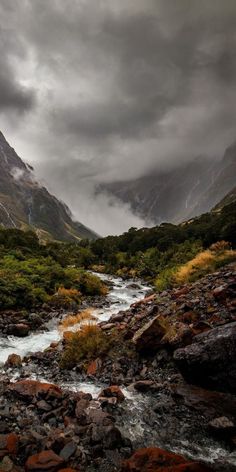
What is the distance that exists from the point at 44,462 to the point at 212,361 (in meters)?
5.36

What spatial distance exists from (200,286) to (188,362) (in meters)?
7.96

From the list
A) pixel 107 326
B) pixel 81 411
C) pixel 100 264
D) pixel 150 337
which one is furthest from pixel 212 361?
pixel 100 264

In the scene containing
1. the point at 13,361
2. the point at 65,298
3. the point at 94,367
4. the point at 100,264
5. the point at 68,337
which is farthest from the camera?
the point at 100,264

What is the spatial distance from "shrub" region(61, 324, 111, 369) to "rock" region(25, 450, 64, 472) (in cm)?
553

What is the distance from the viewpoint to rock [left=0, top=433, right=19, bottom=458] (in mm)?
6637

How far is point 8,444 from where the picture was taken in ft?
22.5

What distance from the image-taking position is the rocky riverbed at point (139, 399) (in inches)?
274

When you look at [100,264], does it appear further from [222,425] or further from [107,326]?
[222,425]

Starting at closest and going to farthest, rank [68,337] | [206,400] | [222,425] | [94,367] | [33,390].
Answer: [222,425], [206,400], [33,390], [94,367], [68,337]

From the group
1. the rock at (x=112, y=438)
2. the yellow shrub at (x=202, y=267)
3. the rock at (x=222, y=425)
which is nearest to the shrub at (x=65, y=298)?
the yellow shrub at (x=202, y=267)

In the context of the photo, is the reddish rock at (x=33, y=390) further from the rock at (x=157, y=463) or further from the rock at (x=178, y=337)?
the rock at (x=178, y=337)

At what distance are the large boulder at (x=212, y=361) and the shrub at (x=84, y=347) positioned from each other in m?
3.58

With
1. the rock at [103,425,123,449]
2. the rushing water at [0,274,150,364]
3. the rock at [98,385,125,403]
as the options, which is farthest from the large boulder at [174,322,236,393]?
the rushing water at [0,274,150,364]

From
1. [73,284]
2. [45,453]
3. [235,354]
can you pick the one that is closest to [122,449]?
[45,453]
